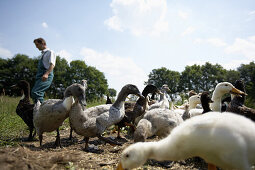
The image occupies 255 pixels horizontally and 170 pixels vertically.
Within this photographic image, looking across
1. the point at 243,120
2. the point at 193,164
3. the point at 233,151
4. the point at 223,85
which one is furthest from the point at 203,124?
the point at 223,85

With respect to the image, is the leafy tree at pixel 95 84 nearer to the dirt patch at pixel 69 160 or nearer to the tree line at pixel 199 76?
the tree line at pixel 199 76

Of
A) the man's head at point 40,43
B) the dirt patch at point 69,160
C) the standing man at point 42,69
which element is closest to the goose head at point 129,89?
the dirt patch at point 69,160

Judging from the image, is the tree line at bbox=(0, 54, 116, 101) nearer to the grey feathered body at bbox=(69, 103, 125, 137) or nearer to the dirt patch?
the grey feathered body at bbox=(69, 103, 125, 137)

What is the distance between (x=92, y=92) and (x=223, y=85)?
4045 centimetres

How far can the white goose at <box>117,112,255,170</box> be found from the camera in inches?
81.7

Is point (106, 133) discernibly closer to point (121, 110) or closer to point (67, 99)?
point (121, 110)

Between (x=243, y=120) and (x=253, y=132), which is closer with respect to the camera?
(x=253, y=132)

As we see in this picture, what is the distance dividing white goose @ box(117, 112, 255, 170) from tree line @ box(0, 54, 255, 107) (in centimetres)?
3818

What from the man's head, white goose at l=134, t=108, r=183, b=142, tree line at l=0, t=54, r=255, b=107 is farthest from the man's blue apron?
tree line at l=0, t=54, r=255, b=107

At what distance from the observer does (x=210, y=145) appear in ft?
7.04

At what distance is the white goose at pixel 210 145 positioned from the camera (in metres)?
2.07

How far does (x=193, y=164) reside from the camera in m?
3.79

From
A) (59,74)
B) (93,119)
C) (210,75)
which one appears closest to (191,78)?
(210,75)

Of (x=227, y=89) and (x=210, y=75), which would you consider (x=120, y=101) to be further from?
(x=210, y=75)
